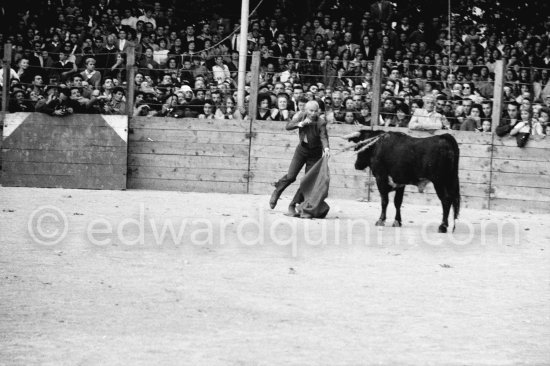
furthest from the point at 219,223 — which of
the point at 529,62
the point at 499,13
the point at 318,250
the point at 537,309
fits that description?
the point at 499,13

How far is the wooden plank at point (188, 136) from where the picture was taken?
60.3ft

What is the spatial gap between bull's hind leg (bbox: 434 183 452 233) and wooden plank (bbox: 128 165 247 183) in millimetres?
5153

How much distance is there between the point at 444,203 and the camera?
13930mm

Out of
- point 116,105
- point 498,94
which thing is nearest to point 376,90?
point 498,94

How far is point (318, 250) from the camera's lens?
11828mm

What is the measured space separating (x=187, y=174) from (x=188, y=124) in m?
0.89

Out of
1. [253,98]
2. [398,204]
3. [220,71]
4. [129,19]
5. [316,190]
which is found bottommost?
[398,204]

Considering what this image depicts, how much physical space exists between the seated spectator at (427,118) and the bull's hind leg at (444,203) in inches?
139

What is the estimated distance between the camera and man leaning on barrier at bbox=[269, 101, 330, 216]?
15102mm

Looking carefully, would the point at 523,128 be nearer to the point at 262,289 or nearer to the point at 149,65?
the point at 149,65

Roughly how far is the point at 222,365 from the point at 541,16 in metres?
18.1

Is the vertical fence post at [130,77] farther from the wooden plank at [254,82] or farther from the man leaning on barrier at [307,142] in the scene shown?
the man leaning on barrier at [307,142]

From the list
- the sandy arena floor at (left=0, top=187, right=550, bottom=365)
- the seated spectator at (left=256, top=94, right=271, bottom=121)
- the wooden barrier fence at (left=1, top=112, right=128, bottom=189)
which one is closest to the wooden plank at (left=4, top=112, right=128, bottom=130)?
the wooden barrier fence at (left=1, top=112, right=128, bottom=189)

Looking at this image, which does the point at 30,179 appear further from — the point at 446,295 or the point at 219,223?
the point at 446,295
